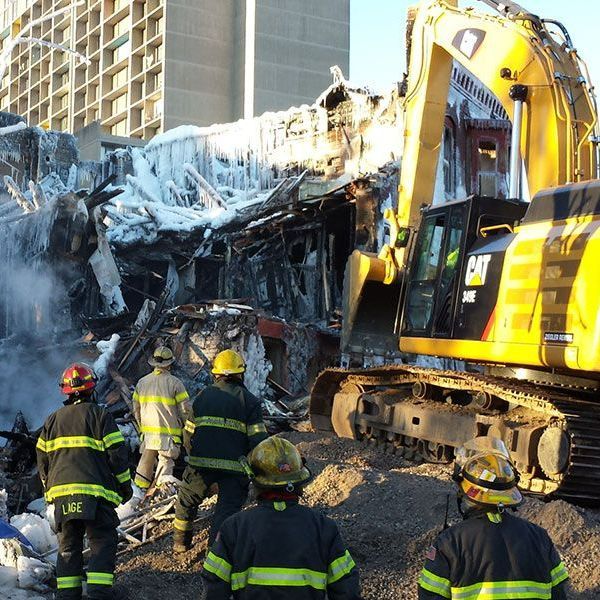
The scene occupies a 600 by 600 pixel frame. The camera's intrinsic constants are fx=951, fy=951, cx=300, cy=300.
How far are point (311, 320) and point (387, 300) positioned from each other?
35.0 feet

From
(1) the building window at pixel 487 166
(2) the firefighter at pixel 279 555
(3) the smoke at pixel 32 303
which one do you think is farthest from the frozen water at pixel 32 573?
(1) the building window at pixel 487 166

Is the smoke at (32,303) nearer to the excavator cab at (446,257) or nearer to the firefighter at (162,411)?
the firefighter at (162,411)

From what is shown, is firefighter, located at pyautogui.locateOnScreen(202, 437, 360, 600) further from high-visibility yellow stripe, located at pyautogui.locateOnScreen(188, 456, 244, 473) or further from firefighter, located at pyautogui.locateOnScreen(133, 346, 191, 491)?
firefighter, located at pyautogui.locateOnScreen(133, 346, 191, 491)

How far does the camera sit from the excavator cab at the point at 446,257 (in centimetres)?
908

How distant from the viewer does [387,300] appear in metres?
10.9

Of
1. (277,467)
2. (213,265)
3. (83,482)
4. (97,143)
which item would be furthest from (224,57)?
(277,467)

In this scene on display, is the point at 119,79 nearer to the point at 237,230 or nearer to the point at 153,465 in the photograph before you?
the point at 237,230

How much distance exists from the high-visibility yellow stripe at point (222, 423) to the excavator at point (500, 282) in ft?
8.57

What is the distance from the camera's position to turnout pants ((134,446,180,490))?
29.2 ft

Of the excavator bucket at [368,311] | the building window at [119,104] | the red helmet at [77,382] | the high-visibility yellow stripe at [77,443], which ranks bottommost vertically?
the high-visibility yellow stripe at [77,443]

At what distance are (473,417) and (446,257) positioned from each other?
159 cm

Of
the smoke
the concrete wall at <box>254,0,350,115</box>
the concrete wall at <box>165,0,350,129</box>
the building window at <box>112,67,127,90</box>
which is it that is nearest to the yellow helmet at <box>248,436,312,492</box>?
the smoke

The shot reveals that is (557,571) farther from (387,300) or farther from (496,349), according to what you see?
(387,300)

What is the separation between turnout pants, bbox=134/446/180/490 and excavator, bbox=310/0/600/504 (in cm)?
268
